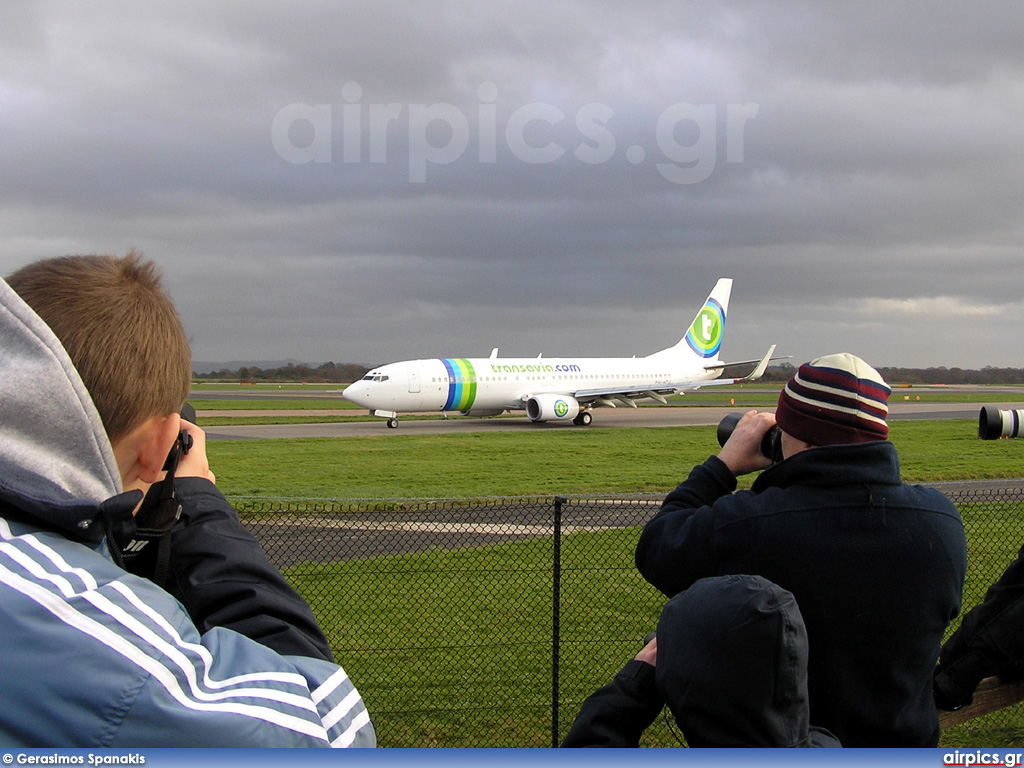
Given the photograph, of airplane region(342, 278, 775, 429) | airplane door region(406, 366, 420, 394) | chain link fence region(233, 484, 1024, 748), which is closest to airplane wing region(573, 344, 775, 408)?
airplane region(342, 278, 775, 429)

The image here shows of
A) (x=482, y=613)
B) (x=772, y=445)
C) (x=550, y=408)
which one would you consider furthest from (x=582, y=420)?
(x=772, y=445)

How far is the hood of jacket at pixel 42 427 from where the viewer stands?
3.32 feet

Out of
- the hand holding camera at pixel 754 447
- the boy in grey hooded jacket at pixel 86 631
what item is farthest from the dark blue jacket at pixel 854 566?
the boy in grey hooded jacket at pixel 86 631

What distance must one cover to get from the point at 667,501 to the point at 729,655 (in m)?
0.89

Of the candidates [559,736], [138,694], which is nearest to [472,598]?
[559,736]

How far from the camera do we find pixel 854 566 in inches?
85.4

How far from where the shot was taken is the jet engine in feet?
100

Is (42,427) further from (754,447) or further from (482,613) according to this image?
(482,613)

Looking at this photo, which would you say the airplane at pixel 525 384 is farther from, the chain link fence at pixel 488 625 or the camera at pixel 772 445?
the camera at pixel 772 445

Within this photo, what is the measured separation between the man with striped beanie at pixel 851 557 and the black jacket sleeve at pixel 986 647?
1.18 m

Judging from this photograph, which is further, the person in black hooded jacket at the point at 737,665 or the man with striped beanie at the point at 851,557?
the man with striped beanie at the point at 851,557

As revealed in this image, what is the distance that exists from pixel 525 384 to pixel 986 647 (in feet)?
94.6

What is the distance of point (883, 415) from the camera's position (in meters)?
2.30

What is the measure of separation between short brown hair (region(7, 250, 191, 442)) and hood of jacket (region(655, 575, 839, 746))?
111 cm
